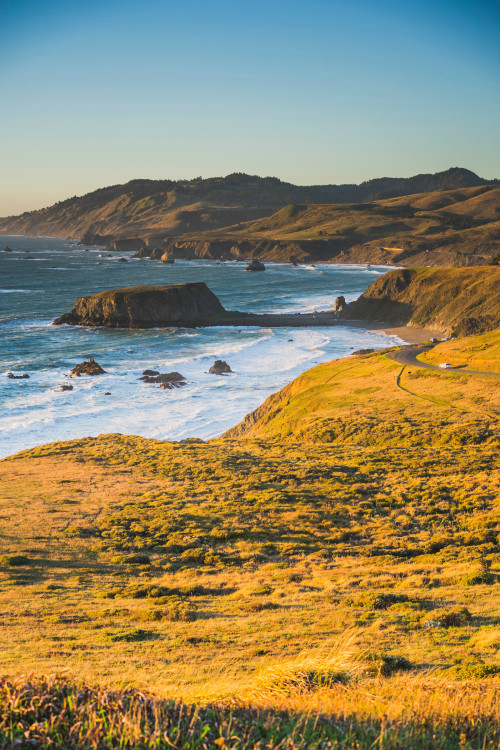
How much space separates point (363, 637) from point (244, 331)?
334 ft

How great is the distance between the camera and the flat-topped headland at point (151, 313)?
12062cm

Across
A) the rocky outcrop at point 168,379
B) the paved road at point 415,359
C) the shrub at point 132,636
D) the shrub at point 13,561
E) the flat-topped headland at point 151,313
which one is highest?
the flat-topped headland at point 151,313

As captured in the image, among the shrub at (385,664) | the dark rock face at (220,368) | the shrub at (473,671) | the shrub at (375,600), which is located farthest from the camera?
the dark rock face at (220,368)

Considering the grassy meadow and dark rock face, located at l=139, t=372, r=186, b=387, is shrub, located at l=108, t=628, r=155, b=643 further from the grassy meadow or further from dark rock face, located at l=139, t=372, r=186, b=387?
dark rock face, located at l=139, t=372, r=186, b=387

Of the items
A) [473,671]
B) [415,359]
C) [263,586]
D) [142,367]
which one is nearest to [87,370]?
[142,367]

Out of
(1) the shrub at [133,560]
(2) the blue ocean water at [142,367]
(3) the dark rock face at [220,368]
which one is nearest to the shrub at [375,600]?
(1) the shrub at [133,560]

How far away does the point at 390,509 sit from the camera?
28.3 m

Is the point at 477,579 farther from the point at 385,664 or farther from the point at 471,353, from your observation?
the point at 471,353

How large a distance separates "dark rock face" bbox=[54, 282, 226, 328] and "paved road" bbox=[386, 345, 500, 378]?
5869 cm

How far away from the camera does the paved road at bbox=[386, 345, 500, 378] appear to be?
181ft

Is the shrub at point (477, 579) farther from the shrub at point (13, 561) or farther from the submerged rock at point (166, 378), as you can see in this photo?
the submerged rock at point (166, 378)

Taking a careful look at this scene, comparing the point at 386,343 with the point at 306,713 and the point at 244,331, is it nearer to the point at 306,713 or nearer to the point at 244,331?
the point at 244,331

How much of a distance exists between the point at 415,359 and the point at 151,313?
6958 cm

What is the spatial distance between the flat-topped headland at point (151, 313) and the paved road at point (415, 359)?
4631 cm
